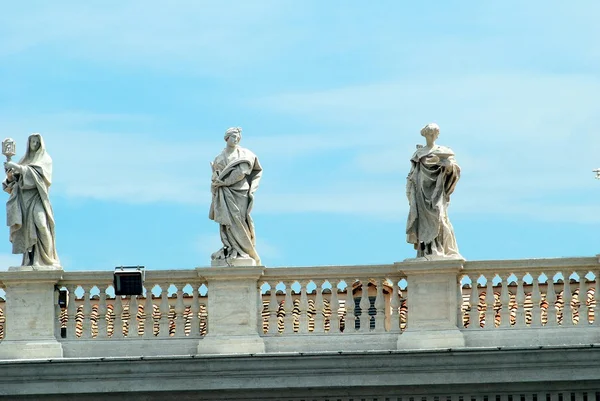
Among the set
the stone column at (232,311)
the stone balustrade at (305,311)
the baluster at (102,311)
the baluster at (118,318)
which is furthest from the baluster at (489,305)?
the baluster at (102,311)

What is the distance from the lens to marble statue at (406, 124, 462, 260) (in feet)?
124

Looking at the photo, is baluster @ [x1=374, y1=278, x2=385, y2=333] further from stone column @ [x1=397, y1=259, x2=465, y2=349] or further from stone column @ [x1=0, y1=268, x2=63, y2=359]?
stone column @ [x1=0, y1=268, x2=63, y2=359]

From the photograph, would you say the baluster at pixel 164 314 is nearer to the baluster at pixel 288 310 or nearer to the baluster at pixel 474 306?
the baluster at pixel 288 310

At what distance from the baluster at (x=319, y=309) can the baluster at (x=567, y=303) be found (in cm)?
373

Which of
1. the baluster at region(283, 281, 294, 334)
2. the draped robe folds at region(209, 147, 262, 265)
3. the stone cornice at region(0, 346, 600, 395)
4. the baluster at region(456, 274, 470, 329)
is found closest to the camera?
the stone cornice at region(0, 346, 600, 395)

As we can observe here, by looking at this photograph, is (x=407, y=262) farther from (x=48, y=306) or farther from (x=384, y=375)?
(x=48, y=306)

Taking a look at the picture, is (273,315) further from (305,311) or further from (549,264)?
(549,264)

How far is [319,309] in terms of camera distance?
3834cm

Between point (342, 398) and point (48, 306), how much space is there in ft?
15.9

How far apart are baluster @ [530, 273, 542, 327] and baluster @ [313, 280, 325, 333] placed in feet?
10.7

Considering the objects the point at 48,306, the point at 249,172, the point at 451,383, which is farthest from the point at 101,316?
the point at 451,383

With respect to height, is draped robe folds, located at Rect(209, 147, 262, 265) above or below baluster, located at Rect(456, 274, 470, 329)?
above

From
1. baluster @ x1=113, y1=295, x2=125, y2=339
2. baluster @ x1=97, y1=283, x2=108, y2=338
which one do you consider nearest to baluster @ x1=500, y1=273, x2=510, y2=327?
baluster @ x1=113, y1=295, x2=125, y2=339

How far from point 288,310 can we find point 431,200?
2846 millimetres
